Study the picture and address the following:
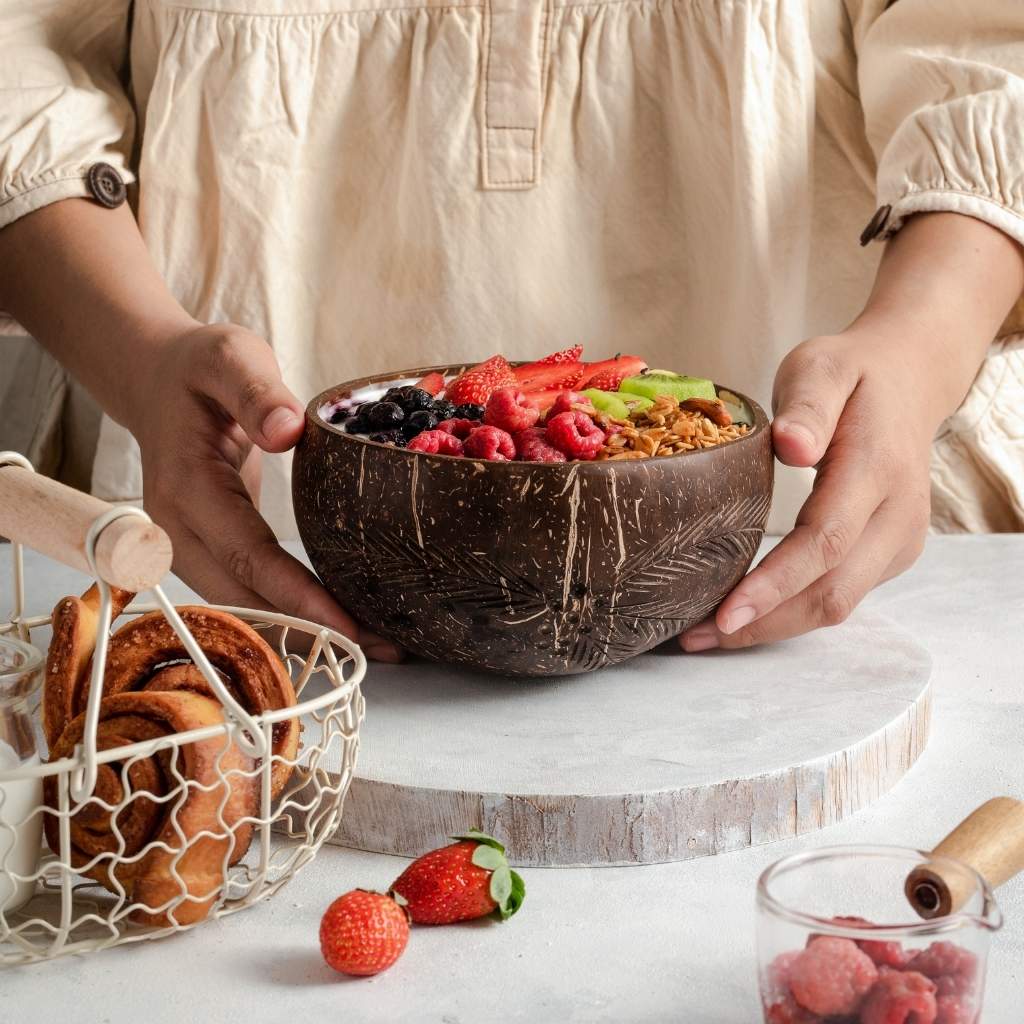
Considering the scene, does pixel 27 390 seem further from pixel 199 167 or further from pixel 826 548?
pixel 826 548

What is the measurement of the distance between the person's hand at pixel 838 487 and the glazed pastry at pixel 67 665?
0.48 metres

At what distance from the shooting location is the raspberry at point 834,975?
1.97 feet

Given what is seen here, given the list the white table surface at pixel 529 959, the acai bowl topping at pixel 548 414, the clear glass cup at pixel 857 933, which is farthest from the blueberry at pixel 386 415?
the clear glass cup at pixel 857 933

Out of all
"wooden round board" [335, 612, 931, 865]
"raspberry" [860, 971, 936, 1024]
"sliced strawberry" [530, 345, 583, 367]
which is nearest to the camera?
"raspberry" [860, 971, 936, 1024]

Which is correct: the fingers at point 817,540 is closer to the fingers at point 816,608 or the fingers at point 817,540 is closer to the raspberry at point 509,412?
the fingers at point 816,608

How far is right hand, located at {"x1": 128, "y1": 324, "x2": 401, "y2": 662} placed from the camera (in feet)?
3.45

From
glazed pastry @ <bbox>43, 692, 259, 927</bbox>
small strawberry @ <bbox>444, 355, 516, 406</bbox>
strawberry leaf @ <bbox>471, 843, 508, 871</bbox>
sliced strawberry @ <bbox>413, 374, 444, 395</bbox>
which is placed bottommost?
strawberry leaf @ <bbox>471, 843, 508, 871</bbox>

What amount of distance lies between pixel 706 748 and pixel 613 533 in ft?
0.53

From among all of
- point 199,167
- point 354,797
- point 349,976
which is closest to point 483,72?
point 199,167

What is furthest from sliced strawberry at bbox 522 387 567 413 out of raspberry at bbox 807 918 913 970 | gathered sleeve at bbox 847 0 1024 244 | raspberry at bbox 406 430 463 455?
raspberry at bbox 807 918 913 970

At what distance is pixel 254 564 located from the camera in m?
1.08

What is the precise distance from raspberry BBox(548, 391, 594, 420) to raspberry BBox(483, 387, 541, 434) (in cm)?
1

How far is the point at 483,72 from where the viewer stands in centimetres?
144

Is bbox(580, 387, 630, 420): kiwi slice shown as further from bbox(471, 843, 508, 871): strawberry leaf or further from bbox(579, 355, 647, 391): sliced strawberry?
bbox(471, 843, 508, 871): strawberry leaf
